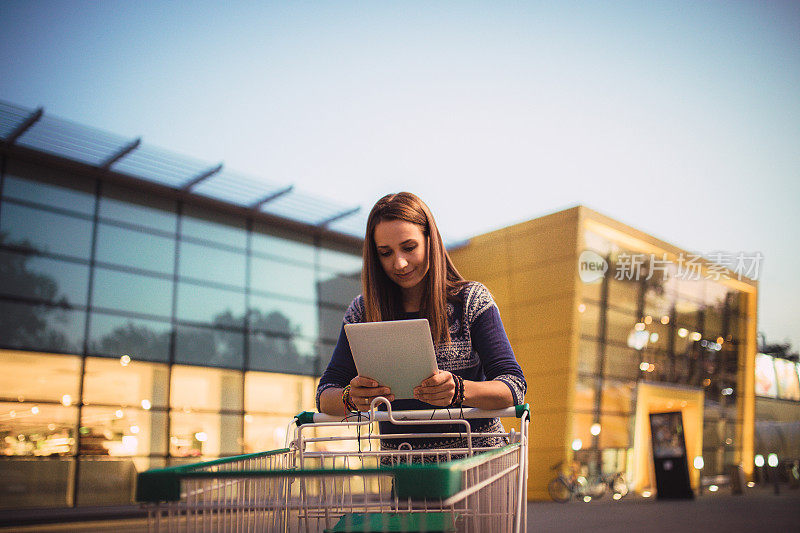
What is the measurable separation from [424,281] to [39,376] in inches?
555

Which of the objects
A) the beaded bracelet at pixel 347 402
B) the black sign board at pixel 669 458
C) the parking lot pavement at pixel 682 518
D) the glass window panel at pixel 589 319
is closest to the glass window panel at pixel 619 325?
the glass window panel at pixel 589 319

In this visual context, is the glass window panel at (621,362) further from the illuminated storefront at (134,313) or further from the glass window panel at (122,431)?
the glass window panel at (122,431)

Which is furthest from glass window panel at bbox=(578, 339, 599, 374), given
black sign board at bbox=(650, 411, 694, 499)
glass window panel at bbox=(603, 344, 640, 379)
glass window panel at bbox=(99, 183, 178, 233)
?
glass window panel at bbox=(99, 183, 178, 233)

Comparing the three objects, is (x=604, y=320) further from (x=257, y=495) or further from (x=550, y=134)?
(x=257, y=495)

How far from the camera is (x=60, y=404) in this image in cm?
1427

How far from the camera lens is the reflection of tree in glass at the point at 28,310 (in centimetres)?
1401

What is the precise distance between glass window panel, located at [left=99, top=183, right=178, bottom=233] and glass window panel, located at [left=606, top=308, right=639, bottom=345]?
12.6 meters

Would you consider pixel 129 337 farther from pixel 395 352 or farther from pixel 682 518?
pixel 395 352

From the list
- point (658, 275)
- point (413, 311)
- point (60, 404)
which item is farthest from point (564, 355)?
point (413, 311)

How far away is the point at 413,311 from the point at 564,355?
56.9 ft

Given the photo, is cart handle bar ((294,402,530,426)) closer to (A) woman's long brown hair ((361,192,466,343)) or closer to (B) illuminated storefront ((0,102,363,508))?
(A) woman's long brown hair ((361,192,466,343))

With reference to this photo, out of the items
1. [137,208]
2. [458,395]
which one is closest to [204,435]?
[137,208]

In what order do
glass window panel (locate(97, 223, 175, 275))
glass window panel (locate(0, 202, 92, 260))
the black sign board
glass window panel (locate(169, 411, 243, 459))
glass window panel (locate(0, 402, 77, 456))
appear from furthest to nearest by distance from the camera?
glass window panel (locate(169, 411, 243, 459)), the black sign board, glass window panel (locate(97, 223, 175, 275)), glass window panel (locate(0, 202, 92, 260)), glass window panel (locate(0, 402, 77, 456))

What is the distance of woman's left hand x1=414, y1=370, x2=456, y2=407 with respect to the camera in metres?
1.97
